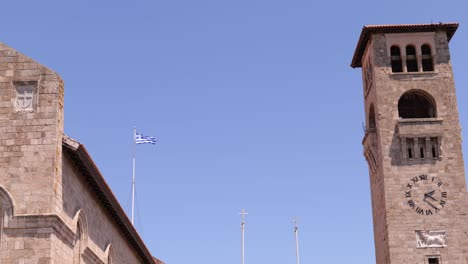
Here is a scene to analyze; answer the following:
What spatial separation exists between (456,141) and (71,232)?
128 ft

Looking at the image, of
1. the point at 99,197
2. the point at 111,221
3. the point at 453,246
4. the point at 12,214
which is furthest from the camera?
the point at 453,246

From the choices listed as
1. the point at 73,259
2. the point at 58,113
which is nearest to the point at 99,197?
the point at 73,259

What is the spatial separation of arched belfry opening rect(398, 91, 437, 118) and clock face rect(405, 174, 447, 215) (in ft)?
16.8

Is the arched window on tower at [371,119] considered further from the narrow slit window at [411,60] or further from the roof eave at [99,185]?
the roof eave at [99,185]

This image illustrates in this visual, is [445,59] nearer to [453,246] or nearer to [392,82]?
[392,82]

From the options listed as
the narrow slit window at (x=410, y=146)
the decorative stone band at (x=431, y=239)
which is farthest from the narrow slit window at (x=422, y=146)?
the decorative stone band at (x=431, y=239)

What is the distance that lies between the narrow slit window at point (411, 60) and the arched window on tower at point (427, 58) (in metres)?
0.56

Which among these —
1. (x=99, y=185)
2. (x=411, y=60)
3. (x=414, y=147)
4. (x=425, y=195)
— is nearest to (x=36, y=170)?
(x=99, y=185)

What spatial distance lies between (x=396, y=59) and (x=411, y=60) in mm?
1081

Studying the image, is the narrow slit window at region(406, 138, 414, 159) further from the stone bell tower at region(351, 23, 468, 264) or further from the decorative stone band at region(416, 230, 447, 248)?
the decorative stone band at region(416, 230, 447, 248)

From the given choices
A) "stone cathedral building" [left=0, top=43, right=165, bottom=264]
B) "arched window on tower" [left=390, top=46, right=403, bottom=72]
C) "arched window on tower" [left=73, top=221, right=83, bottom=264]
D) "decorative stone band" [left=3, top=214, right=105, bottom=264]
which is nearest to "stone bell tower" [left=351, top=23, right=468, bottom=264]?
"arched window on tower" [left=390, top=46, right=403, bottom=72]

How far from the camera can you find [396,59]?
6038 cm

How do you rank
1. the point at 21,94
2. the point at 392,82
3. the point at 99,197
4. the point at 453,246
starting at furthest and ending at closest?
the point at 392,82 < the point at 453,246 < the point at 99,197 < the point at 21,94

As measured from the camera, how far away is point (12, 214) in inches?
875
